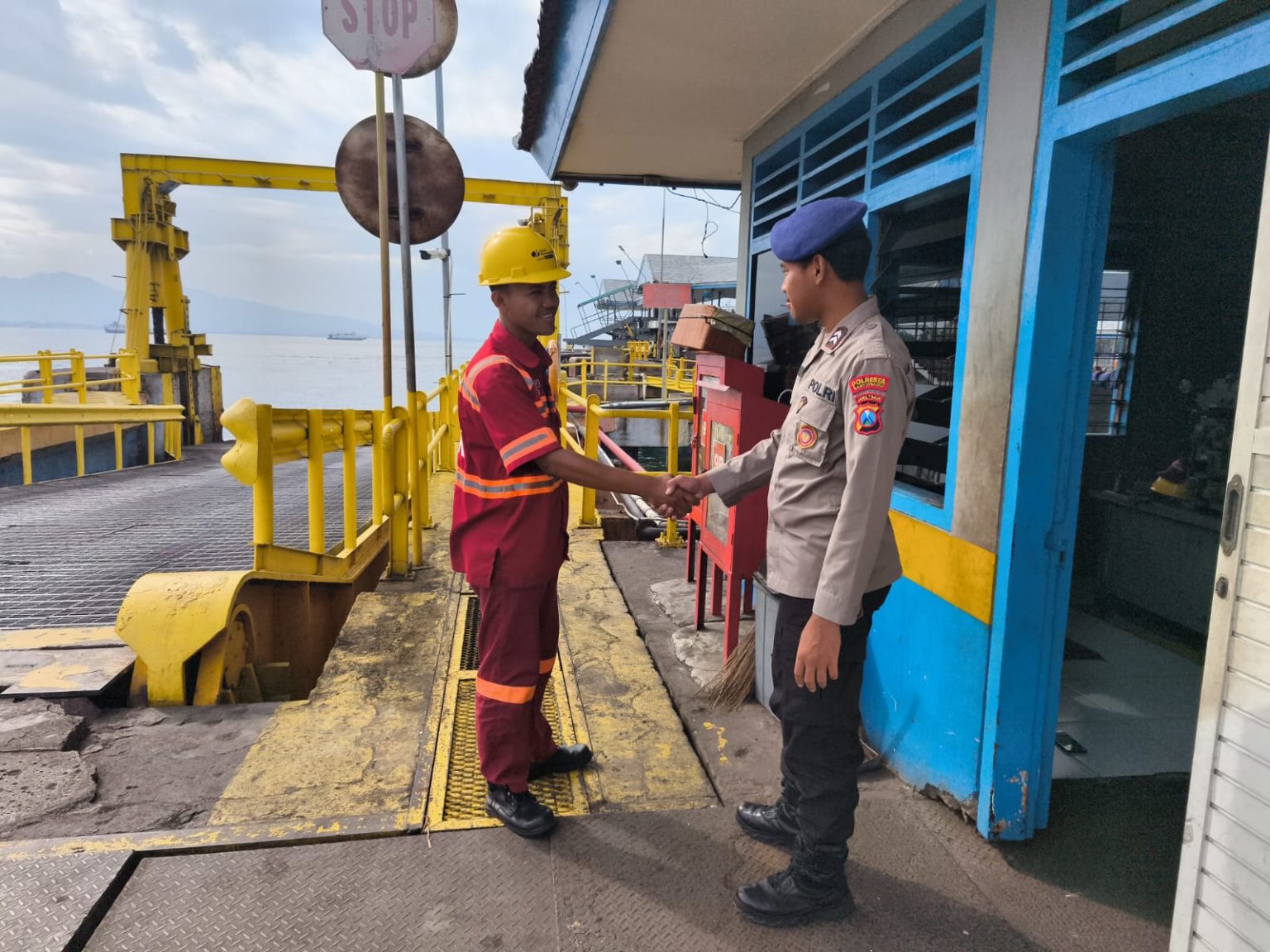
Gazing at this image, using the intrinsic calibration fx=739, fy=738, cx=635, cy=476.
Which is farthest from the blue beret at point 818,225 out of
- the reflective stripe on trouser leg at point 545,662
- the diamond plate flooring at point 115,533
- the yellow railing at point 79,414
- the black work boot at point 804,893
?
the diamond plate flooring at point 115,533

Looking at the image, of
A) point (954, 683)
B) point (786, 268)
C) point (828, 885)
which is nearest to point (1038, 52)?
point (786, 268)

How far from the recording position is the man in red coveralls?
8.41 feet

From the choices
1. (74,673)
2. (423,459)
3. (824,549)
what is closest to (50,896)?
(74,673)

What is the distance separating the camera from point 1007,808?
2.52 m

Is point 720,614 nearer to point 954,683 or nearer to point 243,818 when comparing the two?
point 954,683

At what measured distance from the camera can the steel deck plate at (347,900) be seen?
81.7 inches

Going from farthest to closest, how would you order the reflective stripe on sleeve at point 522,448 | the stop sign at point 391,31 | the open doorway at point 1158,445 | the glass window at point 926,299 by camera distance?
1. the stop sign at point 391,31
2. the open doorway at point 1158,445
3. the glass window at point 926,299
4. the reflective stripe on sleeve at point 522,448

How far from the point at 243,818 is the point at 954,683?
8.36 ft

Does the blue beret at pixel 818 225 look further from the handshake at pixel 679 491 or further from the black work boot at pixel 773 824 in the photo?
the black work boot at pixel 773 824

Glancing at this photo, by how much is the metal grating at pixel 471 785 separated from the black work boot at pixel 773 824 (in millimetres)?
599

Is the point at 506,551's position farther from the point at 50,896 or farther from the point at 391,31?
the point at 391,31

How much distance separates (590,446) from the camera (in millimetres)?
6348

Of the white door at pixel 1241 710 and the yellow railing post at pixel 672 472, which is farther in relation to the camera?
the yellow railing post at pixel 672 472

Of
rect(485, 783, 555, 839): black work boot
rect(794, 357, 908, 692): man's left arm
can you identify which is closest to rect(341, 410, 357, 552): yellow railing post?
rect(485, 783, 555, 839): black work boot
